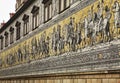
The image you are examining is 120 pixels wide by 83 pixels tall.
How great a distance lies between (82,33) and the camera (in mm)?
12961

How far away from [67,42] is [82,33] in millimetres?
1704

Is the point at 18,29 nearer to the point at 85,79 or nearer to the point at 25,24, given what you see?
the point at 25,24

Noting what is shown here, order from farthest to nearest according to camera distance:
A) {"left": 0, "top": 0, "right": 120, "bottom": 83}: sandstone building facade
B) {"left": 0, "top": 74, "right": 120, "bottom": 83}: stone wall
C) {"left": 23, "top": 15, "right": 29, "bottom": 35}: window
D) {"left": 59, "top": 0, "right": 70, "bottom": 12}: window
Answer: {"left": 23, "top": 15, "right": 29, "bottom": 35}: window
{"left": 59, "top": 0, "right": 70, "bottom": 12}: window
{"left": 0, "top": 0, "right": 120, "bottom": 83}: sandstone building facade
{"left": 0, "top": 74, "right": 120, "bottom": 83}: stone wall

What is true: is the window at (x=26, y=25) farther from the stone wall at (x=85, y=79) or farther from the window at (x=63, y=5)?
the window at (x=63, y=5)

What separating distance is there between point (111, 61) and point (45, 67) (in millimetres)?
7023

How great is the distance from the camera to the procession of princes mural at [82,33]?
1073 centimetres

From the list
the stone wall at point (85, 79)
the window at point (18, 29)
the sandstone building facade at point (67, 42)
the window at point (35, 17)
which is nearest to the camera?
the stone wall at point (85, 79)

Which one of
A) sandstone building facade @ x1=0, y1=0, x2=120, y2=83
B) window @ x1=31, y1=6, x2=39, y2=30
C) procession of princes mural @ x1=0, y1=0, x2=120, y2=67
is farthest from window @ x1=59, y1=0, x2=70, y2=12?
window @ x1=31, y1=6, x2=39, y2=30

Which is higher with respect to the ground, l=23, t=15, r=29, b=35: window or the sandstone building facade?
l=23, t=15, r=29, b=35: window

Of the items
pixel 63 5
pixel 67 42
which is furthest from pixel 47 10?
pixel 67 42

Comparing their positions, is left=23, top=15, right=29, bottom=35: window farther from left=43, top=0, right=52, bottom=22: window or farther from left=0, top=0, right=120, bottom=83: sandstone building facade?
left=43, top=0, right=52, bottom=22: window

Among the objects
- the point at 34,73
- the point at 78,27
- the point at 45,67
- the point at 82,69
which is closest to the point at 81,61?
the point at 82,69

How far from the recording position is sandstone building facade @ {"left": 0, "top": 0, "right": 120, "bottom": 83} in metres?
10.9

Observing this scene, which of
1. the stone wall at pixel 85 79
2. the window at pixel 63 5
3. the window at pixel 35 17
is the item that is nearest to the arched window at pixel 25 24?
the window at pixel 35 17
